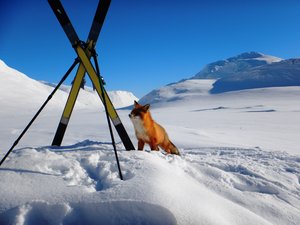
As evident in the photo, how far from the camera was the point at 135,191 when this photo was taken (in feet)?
9.53

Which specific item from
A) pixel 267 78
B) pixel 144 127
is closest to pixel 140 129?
pixel 144 127

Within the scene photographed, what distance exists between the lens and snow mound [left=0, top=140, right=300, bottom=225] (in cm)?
265

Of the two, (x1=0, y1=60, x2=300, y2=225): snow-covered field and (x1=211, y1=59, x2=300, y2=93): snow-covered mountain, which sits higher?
(x1=211, y1=59, x2=300, y2=93): snow-covered mountain

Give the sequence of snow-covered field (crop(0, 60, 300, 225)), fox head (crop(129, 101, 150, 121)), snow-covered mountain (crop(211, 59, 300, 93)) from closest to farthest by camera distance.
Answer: snow-covered field (crop(0, 60, 300, 225)), fox head (crop(129, 101, 150, 121)), snow-covered mountain (crop(211, 59, 300, 93))

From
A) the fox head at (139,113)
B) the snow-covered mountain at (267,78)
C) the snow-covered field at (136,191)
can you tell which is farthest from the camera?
the snow-covered mountain at (267,78)

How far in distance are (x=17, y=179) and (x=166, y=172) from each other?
1724 mm

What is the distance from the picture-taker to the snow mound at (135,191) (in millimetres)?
2654

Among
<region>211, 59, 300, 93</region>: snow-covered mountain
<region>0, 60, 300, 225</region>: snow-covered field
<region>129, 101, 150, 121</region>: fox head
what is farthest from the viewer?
<region>211, 59, 300, 93</region>: snow-covered mountain

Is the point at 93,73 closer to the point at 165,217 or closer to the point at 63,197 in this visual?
the point at 63,197

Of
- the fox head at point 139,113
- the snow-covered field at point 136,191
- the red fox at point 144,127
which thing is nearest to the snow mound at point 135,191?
the snow-covered field at point 136,191

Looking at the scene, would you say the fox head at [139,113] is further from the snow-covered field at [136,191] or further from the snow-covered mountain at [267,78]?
the snow-covered mountain at [267,78]

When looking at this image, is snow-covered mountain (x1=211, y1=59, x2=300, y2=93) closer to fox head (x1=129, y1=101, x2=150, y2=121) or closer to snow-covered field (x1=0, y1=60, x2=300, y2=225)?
fox head (x1=129, y1=101, x2=150, y2=121)

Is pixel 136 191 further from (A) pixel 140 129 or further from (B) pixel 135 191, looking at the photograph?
(A) pixel 140 129

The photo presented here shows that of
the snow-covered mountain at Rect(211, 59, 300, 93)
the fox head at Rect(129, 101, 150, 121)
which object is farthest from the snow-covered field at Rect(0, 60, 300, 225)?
the snow-covered mountain at Rect(211, 59, 300, 93)
